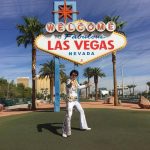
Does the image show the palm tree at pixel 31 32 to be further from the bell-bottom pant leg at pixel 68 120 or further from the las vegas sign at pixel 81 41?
the bell-bottom pant leg at pixel 68 120

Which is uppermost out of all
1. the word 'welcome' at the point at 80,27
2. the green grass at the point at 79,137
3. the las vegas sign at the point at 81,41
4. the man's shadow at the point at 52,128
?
the word 'welcome' at the point at 80,27

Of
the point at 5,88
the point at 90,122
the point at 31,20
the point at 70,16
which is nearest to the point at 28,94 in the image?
the point at 5,88

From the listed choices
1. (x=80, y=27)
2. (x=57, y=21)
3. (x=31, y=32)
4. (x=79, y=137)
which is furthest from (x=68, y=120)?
(x=31, y=32)

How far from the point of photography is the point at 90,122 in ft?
49.1

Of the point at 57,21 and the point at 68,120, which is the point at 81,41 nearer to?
the point at 57,21

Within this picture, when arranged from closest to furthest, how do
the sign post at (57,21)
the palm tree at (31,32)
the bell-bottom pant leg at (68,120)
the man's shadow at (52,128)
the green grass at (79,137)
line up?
the green grass at (79,137) < the bell-bottom pant leg at (68,120) < the man's shadow at (52,128) < the sign post at (57,21) < the palm tree at (31,32)

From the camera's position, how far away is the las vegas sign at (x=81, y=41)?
22031mm

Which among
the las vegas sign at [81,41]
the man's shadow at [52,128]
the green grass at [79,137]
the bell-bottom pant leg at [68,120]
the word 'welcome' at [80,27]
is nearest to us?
the green grass at [79,137]

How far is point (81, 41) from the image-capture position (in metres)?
22.8

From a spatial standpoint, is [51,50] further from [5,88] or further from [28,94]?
[28,94]

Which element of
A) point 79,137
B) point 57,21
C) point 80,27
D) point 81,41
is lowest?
point 79,137

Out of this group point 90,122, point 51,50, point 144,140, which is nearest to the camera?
point 144,140

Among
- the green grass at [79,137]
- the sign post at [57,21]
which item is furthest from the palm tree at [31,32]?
the green grass at [79,137]

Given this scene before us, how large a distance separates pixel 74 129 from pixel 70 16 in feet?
58.2
